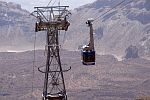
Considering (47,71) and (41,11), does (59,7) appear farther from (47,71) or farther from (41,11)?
(47,71)

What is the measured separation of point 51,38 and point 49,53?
673 millimetres

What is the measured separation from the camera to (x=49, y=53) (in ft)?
75.8

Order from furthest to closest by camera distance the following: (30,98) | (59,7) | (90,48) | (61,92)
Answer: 1. (30,98)
2. (61,92)
3. (59,7)
4. (90,48)

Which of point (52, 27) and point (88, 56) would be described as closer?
point (88, 56)

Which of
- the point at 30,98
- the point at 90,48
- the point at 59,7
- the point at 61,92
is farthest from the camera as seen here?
the point at 30,98

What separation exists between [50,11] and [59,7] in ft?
2.70

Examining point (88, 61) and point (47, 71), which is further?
point (47, 71)

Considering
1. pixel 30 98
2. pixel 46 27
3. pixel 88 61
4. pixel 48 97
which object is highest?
pixel 46 27

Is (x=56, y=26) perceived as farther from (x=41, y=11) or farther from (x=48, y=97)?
(x=48, y=97)

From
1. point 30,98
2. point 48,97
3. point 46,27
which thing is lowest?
point 30,98

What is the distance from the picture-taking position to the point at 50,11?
74.5ft

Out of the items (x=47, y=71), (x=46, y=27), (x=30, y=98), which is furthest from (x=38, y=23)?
(x=30, y=98)

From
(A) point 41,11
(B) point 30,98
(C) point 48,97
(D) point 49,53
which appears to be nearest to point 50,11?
(A) point 41,11

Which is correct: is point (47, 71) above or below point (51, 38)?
below
